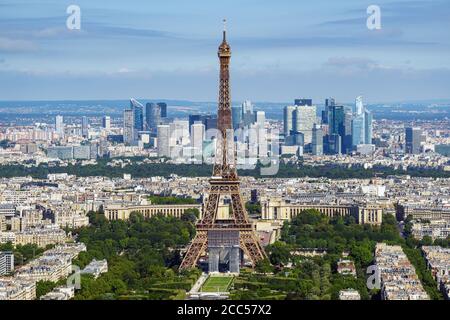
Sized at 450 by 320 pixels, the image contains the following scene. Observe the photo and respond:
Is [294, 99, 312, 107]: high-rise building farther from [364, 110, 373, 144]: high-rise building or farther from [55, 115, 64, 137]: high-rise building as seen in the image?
[55, 115, 64, 137]: high-rise building

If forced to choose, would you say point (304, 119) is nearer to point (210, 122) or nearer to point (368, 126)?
point (368, 126)

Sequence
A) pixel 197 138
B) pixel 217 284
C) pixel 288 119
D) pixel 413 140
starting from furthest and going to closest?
pixel 413 140, pixel 288 119, pixel 197 138, pixel 217 284

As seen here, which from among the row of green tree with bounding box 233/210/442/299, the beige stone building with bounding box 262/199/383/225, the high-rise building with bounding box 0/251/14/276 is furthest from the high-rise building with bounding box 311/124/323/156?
the high-rise building with bounding box 0/251/14/276

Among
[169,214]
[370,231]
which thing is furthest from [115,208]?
[370,231]

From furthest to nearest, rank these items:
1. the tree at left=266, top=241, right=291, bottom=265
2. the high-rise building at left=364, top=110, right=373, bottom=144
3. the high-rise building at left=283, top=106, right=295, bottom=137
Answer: the high-rise building at left=283, top=106, right=295, bottom=137, the high-rise building at left=364, top=110, right=373, bottom=144, the tree at left=266, top=241, right=291, bottom=265

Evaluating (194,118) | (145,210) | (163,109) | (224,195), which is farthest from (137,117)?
(224,195)

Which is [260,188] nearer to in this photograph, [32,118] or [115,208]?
[115,208]
